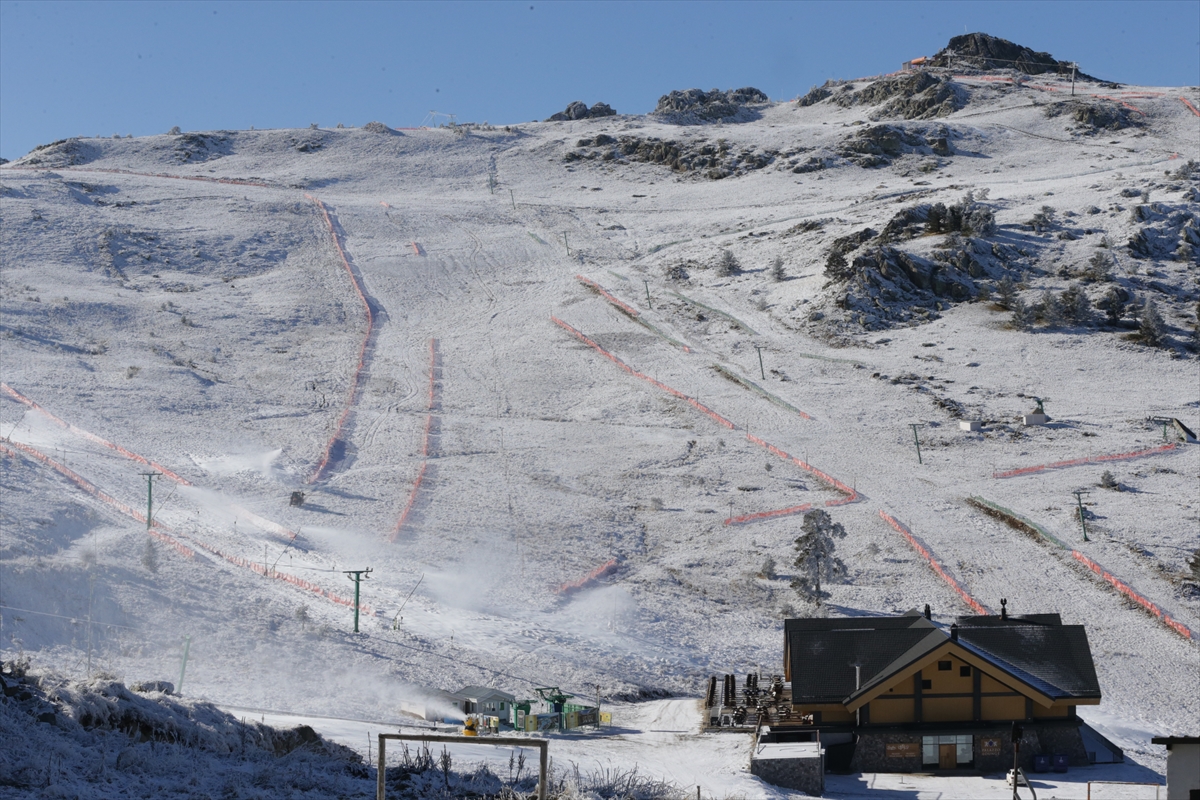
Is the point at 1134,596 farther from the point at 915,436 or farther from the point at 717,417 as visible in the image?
the point at 717,417

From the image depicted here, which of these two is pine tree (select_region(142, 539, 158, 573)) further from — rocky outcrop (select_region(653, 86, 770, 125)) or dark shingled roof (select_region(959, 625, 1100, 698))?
rocky outcrop (select_region(653, 86, 770, 125))

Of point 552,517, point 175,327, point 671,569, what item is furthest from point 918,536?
point 175,327

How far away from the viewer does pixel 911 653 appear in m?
26.9

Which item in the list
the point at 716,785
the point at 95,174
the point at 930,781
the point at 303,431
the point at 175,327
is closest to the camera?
the point at 716,785

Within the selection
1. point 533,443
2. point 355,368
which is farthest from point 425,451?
point 355,368

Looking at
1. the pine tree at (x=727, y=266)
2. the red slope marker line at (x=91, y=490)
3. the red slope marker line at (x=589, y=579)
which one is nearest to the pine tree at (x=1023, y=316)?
the pine tree at (x=727, y=266)

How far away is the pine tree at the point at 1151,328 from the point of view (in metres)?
70.7

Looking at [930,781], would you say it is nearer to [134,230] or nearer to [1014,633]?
[1014,633]

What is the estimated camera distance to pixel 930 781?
83.1 ft

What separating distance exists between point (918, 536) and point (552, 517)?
48.7 ft

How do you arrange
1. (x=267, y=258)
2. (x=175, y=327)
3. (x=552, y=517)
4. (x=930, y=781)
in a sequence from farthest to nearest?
(x=267, y=258)
(x=175, y=327)
(x=552, y=517)
(x=930, y=781)

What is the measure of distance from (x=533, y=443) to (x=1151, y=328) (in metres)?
39.9

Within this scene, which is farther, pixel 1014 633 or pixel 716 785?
pixel 1014 633

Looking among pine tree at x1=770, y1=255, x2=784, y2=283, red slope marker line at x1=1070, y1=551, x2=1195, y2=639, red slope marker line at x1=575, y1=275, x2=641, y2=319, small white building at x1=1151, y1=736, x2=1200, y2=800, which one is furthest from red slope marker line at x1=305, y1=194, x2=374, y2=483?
small white building at x1=1151, y1=736, x2=1200, y2=800
